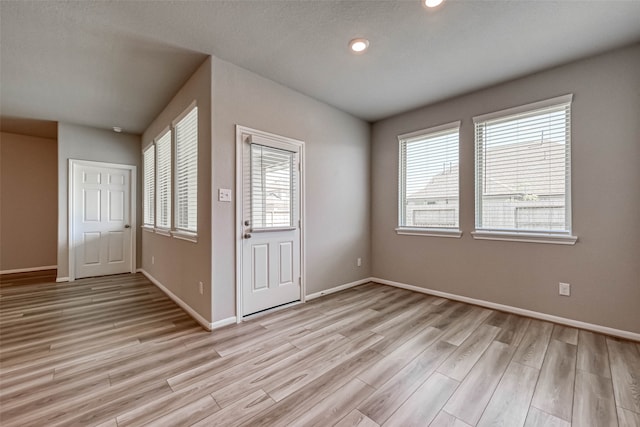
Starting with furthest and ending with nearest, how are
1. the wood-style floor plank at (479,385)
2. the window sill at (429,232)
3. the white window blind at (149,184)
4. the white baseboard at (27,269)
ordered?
the white baseboard at (27,269), the white window blind at (149,184), the window sill at (429,232), the wood-style floor plank at (479,385)

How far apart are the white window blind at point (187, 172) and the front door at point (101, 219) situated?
2600mm

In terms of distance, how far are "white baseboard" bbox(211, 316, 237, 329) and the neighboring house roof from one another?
329cm

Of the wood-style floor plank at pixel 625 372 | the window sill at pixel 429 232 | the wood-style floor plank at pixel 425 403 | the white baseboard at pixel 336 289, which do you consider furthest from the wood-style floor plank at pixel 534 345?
the white baseboard at pixel 336 289

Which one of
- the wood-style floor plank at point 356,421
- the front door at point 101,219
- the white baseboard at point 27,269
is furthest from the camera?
the white baseboard at point 27,269

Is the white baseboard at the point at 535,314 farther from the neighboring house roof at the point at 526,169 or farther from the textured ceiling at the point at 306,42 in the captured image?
the textured ceiling at the point at 306,42

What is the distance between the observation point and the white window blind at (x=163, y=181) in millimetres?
3924

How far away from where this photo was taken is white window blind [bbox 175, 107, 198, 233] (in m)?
3.10

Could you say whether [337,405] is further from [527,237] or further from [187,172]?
[187,172]

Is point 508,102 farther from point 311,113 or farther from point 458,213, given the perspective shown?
point 311,113

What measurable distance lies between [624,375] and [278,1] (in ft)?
12.0

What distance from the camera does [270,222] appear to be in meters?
3.18

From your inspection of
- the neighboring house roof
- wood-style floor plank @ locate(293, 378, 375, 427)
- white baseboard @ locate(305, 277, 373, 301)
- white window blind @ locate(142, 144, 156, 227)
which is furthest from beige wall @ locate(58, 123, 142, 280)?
the neighboring house roof

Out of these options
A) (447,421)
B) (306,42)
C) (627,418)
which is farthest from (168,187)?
(627,418)

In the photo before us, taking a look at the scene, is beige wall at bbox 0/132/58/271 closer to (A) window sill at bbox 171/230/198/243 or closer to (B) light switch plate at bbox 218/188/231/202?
(A) window sill at bbox 171/230/198/243
